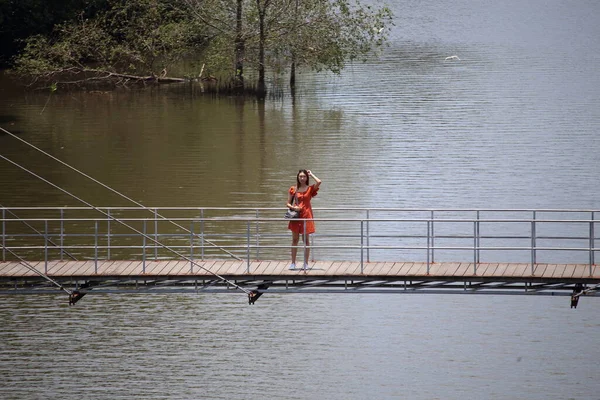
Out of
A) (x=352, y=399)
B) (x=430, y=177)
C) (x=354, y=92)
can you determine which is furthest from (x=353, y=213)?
(x=354, y=92)

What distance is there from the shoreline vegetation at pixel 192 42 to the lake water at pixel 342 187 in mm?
1813

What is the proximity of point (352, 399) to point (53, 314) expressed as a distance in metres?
8.03

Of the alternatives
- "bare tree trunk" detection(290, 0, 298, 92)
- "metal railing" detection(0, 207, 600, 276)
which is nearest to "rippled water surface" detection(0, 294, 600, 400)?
"metal railing" detection(0, 207, 600, 276)

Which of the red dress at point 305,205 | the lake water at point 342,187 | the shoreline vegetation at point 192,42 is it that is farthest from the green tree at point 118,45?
the red dress at point 305,205

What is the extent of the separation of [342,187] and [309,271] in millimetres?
17724

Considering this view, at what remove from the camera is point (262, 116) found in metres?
53.3

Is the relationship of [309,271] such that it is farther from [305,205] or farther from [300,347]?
[300,347]

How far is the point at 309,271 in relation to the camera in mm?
23484

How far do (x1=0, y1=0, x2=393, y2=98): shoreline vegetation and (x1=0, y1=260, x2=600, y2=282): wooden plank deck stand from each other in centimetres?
3375

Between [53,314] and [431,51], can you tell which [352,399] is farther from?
[431,51]

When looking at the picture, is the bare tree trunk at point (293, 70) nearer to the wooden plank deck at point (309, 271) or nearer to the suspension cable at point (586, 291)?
the wooden plank deck at point (309, 271)

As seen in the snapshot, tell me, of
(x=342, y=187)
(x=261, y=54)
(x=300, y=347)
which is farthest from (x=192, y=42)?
(x=300, y=347)

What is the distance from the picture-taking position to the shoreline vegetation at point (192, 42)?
192 ft

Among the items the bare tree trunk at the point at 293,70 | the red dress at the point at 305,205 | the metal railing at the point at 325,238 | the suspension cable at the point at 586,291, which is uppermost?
the bare tree trunk at the point at 293,70
